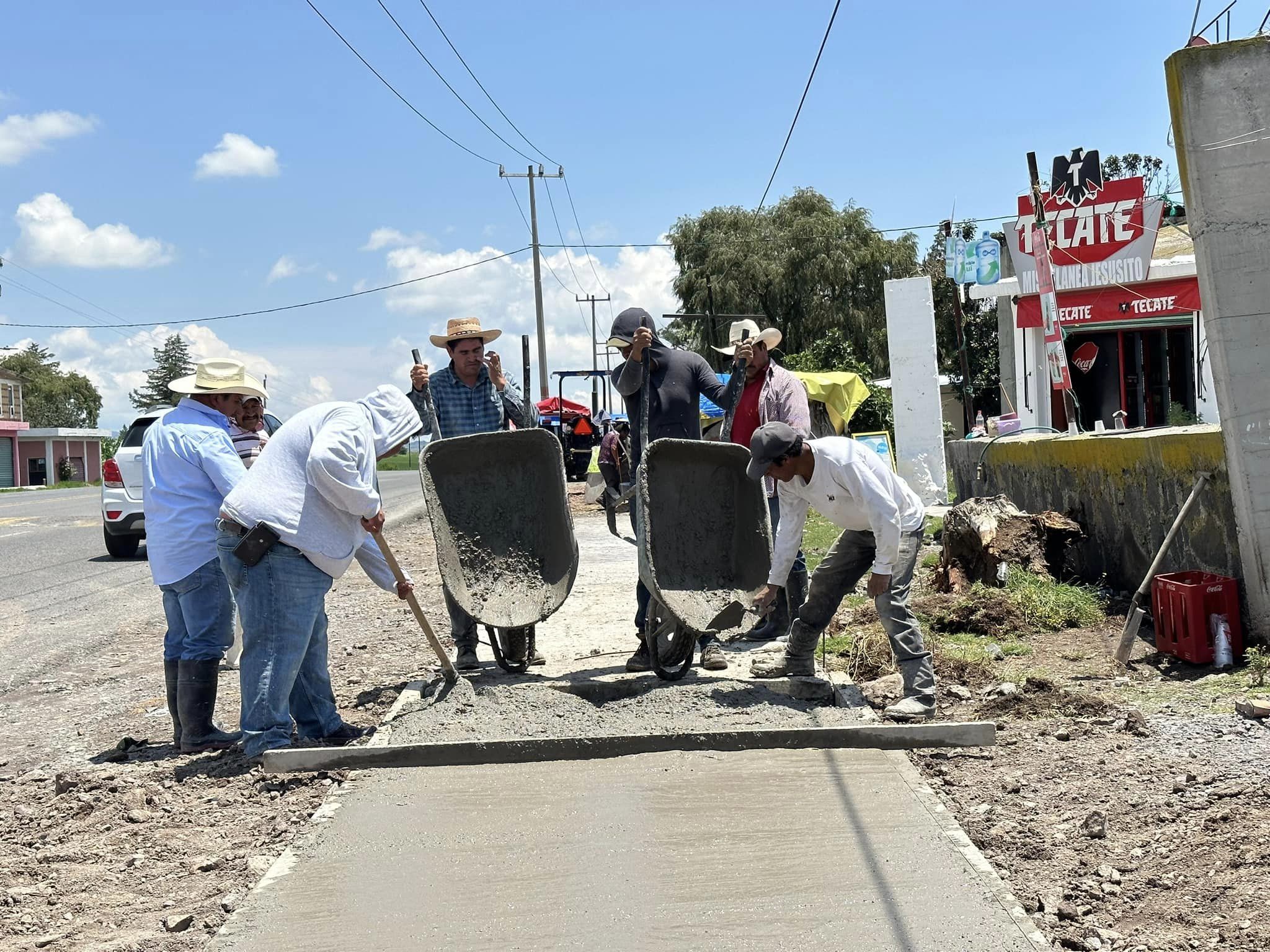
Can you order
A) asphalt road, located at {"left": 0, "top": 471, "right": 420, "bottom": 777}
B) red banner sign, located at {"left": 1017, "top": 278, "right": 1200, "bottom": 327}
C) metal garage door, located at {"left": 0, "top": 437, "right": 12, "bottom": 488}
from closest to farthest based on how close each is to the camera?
asphalt road, located at {"left": 0, "top": 471, "right": 420, "bottom": 777}, red banner sign, located at {"left": 1017, "top": 278, "right": 1200, "bottom": 327}, metal garage door, located at {"left": 0, "top": 437, "right": 12, "bottom": 488}

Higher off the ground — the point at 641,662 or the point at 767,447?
the point at 767,447

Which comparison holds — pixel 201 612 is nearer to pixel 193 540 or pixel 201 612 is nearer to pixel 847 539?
pixel 193 540

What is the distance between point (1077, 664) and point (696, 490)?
7.73 feet

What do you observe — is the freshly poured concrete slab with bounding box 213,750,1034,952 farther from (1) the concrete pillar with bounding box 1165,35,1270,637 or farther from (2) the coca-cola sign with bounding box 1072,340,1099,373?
(2) the coca-cola sign with bounding box 1072,340,1099,373

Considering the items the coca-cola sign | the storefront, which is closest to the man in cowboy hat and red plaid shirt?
the storefront

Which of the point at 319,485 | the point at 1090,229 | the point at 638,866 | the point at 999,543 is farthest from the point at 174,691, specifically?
the point at 1090,229

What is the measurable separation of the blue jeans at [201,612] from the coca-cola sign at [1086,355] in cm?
1992

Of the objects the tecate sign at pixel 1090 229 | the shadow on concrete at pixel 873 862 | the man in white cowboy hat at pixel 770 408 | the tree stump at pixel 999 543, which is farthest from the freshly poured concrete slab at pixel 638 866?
the tecate sign at pixel 1090 229

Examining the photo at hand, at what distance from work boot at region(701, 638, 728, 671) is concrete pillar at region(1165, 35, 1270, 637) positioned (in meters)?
2.83

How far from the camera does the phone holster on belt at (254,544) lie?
16.1 feet

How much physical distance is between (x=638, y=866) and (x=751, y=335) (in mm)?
4220

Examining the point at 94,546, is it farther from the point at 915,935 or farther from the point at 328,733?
the point at 915,935

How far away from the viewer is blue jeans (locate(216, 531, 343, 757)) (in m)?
5.03

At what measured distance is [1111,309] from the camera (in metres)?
19.6
